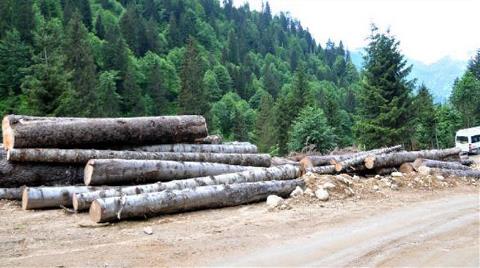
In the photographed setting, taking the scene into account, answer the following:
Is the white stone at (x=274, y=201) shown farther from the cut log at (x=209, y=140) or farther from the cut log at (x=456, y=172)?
the cut log at (x=456, y=172)

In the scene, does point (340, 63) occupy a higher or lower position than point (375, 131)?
higher

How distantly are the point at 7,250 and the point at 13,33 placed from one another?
3063 inches

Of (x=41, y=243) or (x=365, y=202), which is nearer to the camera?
(x=41, y=243)

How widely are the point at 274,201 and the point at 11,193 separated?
228 inches

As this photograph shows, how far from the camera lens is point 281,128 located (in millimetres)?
55312

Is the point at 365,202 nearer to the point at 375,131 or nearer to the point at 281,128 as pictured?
the point at 375,131

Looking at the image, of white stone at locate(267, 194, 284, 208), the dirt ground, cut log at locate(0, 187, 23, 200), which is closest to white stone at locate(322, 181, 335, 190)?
the dirt ground

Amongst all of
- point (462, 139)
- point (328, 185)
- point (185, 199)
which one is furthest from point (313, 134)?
point (185, 199)

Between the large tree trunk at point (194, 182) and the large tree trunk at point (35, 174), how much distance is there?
→ 6.00ft

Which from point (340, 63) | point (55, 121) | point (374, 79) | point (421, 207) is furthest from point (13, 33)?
point (340, 63)

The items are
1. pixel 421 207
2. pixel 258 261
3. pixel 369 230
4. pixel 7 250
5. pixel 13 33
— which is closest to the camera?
pixel 258 261

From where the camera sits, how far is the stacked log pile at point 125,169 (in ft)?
29.2

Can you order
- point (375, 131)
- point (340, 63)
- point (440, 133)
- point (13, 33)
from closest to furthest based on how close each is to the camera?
1. point (375, 131)
2. point (440, 133)
3. point (13, 33)
4. point (340, 63)

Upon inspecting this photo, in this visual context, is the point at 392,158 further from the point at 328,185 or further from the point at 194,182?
the point at 194,182
